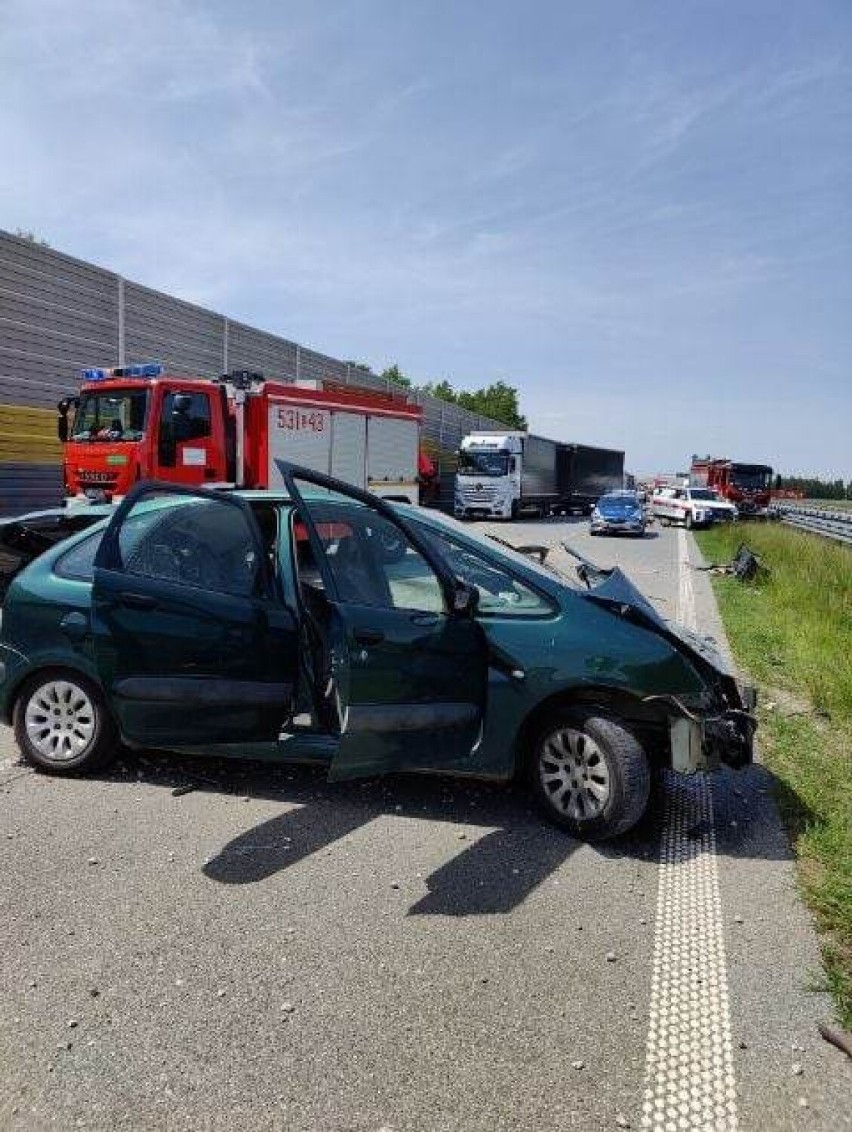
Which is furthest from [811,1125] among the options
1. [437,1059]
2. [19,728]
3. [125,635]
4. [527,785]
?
[19,728]

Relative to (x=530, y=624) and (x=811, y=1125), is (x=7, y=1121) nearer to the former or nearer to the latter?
(x=811, y=1125)

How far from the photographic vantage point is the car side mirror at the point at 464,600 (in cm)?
397

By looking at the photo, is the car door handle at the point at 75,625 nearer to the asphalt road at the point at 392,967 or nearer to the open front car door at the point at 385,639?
the asphalt road at the point at 392,967

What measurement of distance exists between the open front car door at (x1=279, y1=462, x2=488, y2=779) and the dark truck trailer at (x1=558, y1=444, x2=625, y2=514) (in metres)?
36.0

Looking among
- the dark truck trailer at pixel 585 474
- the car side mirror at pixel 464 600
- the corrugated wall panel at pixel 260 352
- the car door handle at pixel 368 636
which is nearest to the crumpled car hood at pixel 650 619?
the car side mirror at pixel 464 600

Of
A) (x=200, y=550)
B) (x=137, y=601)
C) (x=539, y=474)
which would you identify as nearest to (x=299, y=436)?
(x=200, y=550)

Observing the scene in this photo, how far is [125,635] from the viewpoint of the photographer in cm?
432

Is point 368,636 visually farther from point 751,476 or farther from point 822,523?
point 751,476

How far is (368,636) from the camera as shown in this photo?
12.5 feet

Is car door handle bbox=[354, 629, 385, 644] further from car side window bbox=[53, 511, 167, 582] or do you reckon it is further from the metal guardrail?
the metal guardrail

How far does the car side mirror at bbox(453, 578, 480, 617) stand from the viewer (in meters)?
3.97

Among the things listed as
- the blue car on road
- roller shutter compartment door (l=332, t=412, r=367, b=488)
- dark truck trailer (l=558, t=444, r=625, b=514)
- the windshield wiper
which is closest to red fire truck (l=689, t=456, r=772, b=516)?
dark truck trailer (l=558, t=444, r=625, b=514)

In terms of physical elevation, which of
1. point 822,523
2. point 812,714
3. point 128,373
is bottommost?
point 812,714

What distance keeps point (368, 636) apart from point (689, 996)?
181 centimetres
